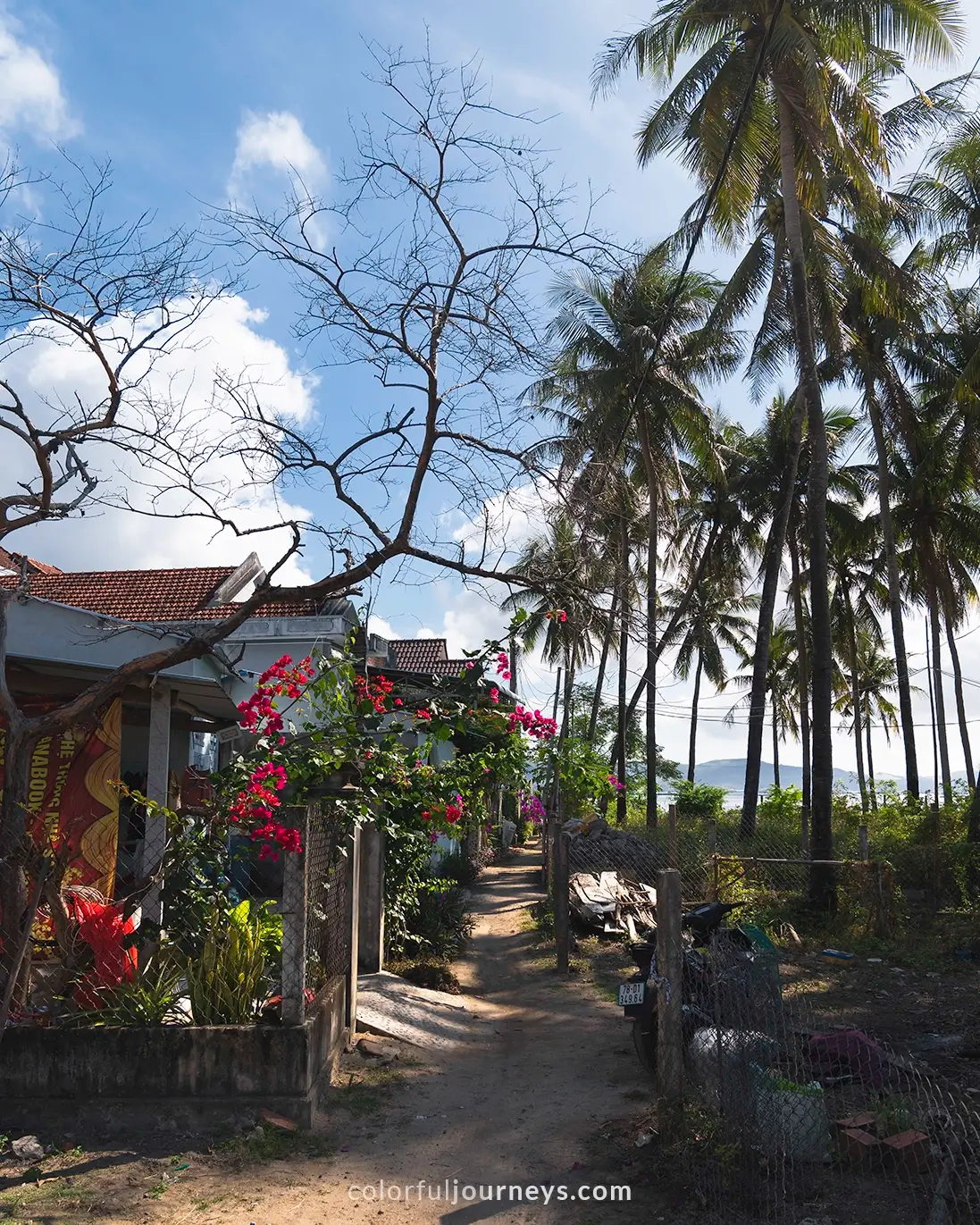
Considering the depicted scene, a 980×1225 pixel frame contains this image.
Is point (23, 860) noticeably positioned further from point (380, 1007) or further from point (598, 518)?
point (598, 518)

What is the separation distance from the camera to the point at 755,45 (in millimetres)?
14398

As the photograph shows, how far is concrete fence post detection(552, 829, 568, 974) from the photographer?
10.9 meters

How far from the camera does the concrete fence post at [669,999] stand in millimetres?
5375

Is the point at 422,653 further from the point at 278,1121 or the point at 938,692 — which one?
the point at 278,1121

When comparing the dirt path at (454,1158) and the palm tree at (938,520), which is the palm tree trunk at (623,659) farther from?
the palm tree at (938,520)

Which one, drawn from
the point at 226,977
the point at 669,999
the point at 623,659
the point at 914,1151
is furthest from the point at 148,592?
the point at 914,1151

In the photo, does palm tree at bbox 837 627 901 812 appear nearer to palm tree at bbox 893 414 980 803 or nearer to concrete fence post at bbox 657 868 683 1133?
palm tree at bbox 893 414 980 803

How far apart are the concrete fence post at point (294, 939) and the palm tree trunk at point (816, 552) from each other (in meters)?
9.73

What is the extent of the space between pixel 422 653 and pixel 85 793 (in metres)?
24.3

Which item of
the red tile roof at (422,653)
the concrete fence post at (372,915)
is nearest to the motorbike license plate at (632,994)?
the concrete fence post at (372,915)

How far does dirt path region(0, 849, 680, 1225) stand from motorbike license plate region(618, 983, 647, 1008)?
564mm

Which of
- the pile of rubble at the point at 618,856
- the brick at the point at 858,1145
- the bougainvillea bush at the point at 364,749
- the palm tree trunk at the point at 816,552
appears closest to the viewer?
the brick at the point at 858,1145

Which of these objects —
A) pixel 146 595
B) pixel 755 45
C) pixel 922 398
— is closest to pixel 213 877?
pixel 755 45

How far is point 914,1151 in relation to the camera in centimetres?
438
